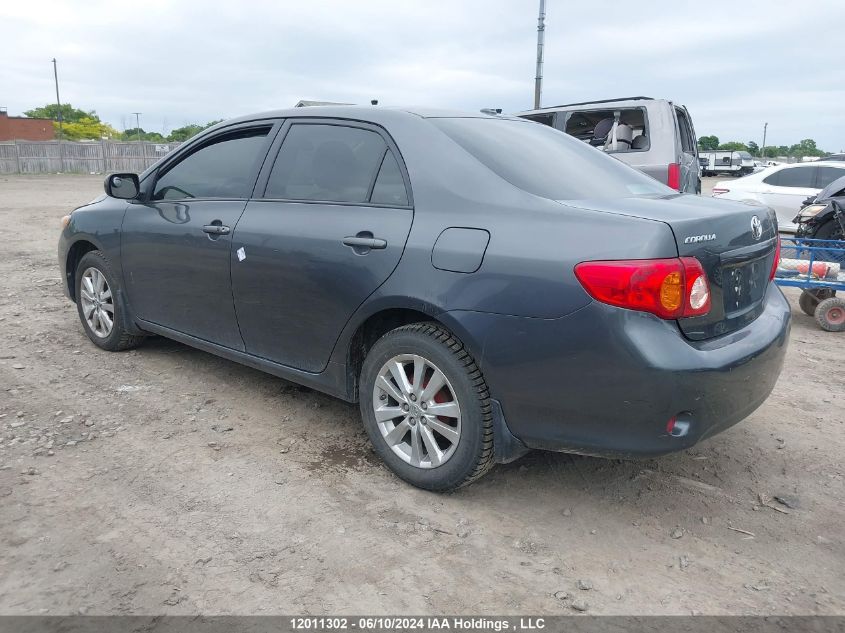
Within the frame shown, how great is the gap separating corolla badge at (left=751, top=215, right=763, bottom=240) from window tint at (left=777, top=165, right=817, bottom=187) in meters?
11.0

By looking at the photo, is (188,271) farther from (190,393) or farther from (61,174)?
(61,174)

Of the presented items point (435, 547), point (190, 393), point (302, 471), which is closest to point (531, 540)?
point (435, 547)

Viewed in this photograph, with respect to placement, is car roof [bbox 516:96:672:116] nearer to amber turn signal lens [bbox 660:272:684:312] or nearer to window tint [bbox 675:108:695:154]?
window tint [bbox 675:108:695:154]

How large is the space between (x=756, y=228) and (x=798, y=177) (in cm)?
1119

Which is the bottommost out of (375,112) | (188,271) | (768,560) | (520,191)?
(768,560)

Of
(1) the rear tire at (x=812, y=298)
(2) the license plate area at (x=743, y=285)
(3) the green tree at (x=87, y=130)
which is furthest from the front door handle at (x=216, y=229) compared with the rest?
(3) the green tree at (x=87, y=130)

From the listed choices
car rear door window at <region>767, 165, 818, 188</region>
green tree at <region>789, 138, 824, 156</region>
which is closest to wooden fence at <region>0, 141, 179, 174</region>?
car rear door window at <region>767, 165, 818, 188</region>

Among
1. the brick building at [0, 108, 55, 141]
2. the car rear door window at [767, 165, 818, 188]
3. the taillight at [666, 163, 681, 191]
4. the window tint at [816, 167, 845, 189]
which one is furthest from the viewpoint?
the brick building at [0, 108, 55, 141]

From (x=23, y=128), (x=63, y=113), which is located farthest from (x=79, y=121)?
(x=23, y=128)

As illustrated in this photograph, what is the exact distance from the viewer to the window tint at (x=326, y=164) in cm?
343

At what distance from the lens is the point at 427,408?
3.08 metres

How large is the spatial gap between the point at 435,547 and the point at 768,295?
1946 millimetres

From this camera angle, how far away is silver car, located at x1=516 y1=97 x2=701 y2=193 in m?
7.94

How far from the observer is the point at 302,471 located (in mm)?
3389
